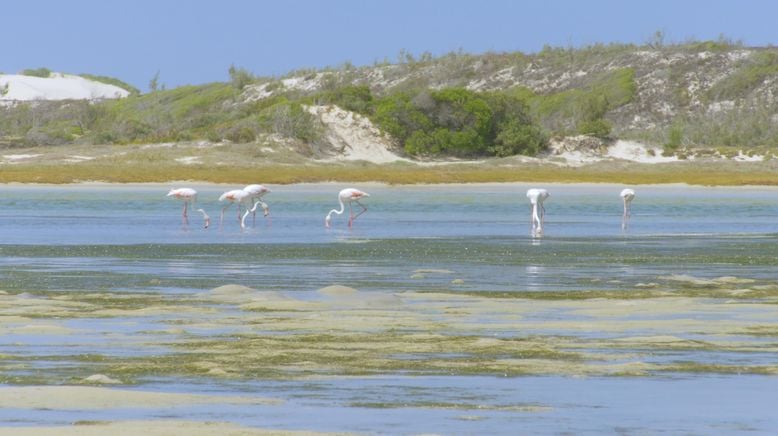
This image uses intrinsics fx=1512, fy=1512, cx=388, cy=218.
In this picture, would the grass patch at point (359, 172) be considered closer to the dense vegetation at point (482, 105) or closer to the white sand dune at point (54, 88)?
the dense vegetation at point (482, 105)

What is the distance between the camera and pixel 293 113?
6169 centimetres

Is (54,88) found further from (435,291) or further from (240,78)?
(435,291)

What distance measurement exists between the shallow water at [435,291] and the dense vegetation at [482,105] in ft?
77.4

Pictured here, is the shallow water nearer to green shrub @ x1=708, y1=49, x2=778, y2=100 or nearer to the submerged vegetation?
the submerged vegetation

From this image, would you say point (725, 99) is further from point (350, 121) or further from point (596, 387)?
point (596, 387)

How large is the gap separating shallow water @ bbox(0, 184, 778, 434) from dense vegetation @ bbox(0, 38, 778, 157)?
929 inches

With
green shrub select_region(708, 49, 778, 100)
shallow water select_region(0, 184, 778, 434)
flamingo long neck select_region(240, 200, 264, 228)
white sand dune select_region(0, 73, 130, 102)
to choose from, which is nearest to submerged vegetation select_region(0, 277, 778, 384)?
shallow water select_region(0, 184, 778, 434)

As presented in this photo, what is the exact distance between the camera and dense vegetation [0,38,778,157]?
61.5m

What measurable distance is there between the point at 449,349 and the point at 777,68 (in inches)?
3315

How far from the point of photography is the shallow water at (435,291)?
811 centimetres

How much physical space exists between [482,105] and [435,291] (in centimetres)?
4769

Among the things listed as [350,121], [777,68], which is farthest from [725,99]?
[350,121]

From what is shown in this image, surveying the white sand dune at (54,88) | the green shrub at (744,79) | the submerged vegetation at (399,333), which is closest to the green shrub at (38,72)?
the white sand dune at (54,88)

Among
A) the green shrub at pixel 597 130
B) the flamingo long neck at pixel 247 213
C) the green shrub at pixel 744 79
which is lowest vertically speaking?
the flamingo long neck at pixel 247 213
